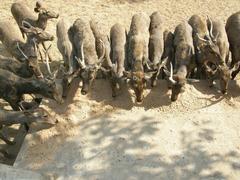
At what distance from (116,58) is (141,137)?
268cm

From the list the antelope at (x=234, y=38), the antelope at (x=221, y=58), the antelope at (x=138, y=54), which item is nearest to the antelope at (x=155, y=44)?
the antelope at (x=138, y=54)

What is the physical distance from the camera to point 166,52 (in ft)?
40.7

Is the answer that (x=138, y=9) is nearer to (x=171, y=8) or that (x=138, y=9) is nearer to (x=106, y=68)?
(x=171, y=8)

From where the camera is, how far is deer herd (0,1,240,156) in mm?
11156

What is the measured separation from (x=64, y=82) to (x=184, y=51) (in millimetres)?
3440

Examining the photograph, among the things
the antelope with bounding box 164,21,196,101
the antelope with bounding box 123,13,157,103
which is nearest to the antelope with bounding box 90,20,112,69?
the antelope with bounding box 123,13,157,103

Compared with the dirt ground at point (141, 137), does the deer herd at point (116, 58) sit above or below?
above

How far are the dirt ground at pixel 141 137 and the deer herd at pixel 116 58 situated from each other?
34cm

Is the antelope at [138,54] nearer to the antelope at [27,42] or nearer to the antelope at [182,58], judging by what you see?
the antelope at [182,58]

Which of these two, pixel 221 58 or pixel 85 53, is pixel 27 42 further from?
pixel 221 58

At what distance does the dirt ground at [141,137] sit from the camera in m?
9.80

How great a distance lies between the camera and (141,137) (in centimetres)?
1048

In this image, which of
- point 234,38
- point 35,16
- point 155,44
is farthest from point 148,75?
point 35,16

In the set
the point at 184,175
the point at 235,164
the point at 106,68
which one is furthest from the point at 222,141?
the point at 106,68
